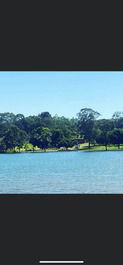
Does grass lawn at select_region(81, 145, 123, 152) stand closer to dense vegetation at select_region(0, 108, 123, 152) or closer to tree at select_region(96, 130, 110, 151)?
dense vegetation at select_region(0, 108, 123, 152)

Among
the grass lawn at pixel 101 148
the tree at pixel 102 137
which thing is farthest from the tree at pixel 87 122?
the grass lawn at pixel 101 148

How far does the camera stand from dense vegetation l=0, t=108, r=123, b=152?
1656 cm

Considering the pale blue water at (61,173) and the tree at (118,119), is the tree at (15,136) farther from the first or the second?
the tree at (118,119)

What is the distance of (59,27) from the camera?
388 cm

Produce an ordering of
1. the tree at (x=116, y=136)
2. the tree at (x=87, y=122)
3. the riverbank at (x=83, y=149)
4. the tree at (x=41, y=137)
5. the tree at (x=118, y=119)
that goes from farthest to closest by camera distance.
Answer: the tree at (x=118, y=119), the riverbank at (x=83, y=149), the tree at (x=87, y=122), the tree at (x=116, y=136), the tree at (x=41, y=137)

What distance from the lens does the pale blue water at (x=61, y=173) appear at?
11.1 metres

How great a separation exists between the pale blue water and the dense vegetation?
0.78m

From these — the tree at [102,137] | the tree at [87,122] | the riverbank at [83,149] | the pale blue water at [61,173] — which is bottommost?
the pale blue water at [61,173]

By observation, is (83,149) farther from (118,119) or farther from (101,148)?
(118,119)

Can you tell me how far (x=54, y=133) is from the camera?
54.9 ft

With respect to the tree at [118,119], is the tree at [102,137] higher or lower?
lower
